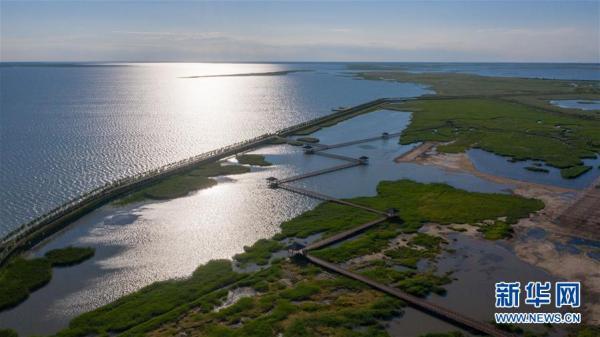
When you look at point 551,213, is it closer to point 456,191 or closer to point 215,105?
point 456,191

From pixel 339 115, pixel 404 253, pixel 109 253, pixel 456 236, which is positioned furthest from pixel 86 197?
pixel 339 115

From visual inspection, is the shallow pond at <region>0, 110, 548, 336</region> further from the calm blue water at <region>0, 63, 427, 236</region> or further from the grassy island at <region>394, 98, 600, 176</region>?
the grassy island at <region>394, 98, 600, 176</region>

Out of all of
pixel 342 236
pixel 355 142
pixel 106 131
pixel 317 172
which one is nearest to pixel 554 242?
pixel 342 236

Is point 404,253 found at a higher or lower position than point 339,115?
lower

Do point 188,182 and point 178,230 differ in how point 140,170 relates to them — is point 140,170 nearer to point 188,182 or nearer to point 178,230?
point 188,182

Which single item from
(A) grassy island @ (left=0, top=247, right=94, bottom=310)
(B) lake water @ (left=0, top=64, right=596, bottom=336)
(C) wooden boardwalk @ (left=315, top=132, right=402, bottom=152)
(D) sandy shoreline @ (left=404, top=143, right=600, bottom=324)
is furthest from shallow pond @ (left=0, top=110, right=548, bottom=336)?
(C) wooden boardwalk @ (left=315, top=132, right=402, bottom=152)

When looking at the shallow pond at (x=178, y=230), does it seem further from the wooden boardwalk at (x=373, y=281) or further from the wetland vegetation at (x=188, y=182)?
the wetland vegetation at (x=188, y=182)

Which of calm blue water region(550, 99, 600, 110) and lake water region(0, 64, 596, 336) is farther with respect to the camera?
calm blue water region(550, 99, 600, 110)
